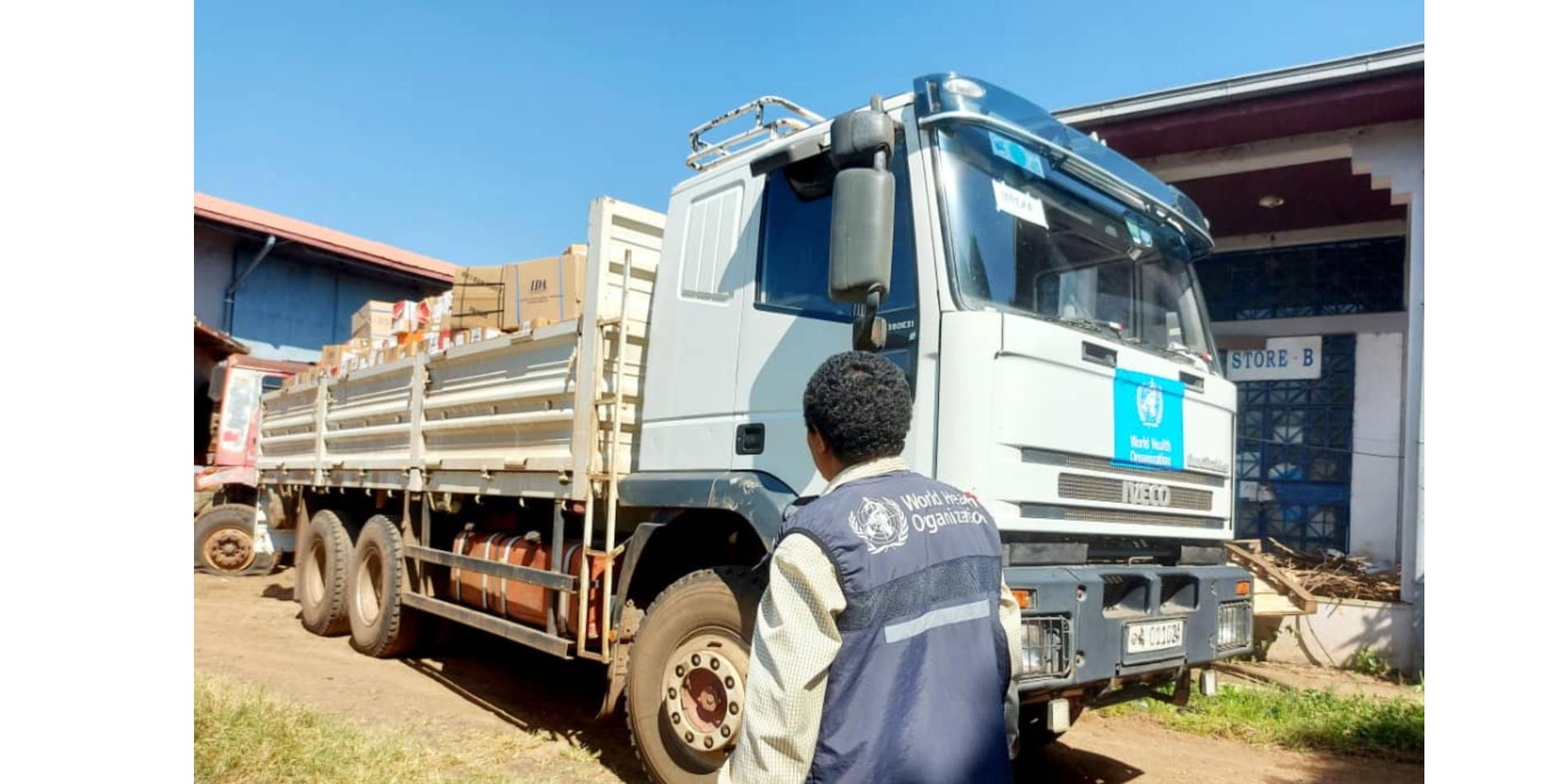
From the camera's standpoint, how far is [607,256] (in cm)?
473

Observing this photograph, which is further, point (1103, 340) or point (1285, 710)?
point (1285, 710)

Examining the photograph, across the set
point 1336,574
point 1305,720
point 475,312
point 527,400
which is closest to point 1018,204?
point 527,400

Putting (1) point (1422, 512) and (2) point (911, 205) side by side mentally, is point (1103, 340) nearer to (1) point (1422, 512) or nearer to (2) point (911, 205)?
(2) point (911, 205)

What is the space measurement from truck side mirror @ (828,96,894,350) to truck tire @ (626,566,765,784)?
3.84ft

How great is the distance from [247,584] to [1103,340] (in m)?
10.6

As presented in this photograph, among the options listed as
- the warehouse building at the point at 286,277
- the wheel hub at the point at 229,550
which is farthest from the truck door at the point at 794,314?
the warehouse building at the point at 286,277

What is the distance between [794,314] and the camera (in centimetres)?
381

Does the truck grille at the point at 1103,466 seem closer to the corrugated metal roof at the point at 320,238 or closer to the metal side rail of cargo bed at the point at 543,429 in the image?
the metal side rail of cargo bed at the point at 543,429

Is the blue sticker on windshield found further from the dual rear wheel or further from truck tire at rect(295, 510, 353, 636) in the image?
truck tire at rect(295, 510, 353, 636)

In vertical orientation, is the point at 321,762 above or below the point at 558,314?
below

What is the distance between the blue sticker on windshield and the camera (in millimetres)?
3615

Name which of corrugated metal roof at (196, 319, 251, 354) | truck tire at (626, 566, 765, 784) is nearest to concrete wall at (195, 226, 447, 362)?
corrugated metal roof at (196, 319, 251, 354)

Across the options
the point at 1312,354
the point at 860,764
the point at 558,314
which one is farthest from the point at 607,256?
the point at 1312,354

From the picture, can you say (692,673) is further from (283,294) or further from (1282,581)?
(283,294)
